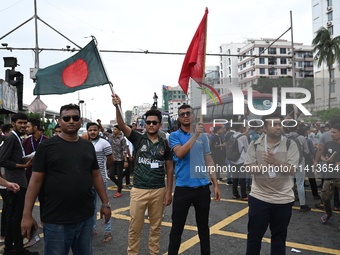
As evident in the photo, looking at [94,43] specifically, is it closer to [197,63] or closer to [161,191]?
[197,63]

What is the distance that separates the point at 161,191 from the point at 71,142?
57.8 inches

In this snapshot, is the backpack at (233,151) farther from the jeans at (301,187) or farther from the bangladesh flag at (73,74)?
the bangladesh flag at (73,74)

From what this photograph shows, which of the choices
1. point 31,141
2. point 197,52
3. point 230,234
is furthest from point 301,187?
point 31,141

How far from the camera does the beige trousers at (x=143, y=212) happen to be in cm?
368

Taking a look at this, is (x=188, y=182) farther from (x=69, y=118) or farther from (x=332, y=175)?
(x=332, y=175)

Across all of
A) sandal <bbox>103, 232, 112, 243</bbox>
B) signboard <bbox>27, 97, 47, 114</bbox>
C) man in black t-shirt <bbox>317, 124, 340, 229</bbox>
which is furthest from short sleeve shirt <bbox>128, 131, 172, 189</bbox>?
signboard <bbox>27, 97, 47, 114</bbox>

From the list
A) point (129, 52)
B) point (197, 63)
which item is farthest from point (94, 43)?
point (129, 52)

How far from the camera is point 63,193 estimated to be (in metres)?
2.72

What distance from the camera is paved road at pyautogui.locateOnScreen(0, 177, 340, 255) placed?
4.33m

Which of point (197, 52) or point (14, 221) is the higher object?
point (197, 52)

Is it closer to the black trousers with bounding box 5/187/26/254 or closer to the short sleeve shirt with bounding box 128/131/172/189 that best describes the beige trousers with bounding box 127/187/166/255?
the short sleeve shirt with bounding box 128/131/172/189

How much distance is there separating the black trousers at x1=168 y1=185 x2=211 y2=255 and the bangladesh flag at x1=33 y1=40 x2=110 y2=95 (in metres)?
1.90

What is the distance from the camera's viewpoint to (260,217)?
3361 millimetres

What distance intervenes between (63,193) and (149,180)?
1264mm
